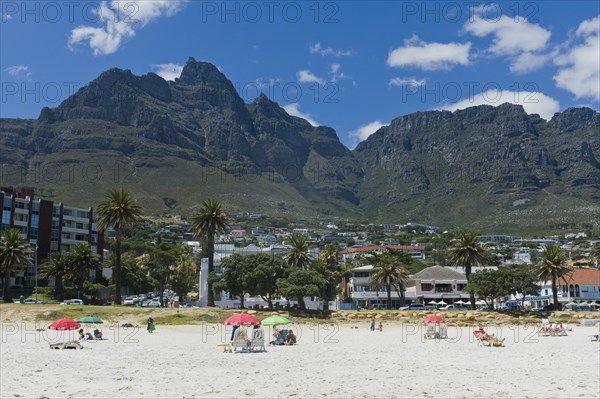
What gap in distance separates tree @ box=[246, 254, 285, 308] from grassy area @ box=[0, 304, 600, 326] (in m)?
Result: 5.21

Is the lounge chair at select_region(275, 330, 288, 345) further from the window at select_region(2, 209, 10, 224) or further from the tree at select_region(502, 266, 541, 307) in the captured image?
the window at select_region(2, 209, 10, 224)

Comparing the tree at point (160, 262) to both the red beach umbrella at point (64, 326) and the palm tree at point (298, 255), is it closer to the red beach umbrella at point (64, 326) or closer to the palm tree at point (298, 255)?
the palm tree at point (298, 255)

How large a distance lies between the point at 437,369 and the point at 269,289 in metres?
46.4

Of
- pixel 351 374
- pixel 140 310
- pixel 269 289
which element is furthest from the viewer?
pixel 269 289

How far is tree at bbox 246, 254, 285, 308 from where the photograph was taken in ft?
232

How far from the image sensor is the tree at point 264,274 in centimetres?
7081

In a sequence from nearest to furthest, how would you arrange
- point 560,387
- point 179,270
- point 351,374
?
point 560,387 < point 351,374 < point 179,270

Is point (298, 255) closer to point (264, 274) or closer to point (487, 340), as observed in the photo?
point (264, 274)

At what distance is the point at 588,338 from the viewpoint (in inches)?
1854

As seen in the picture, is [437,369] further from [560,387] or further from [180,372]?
[180,372]

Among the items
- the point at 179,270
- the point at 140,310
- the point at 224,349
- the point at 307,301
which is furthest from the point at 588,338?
the point at 179,270

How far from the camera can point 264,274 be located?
70688mm

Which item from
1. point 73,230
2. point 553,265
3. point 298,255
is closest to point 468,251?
point 553,265

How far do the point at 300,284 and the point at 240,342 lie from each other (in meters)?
34.4
